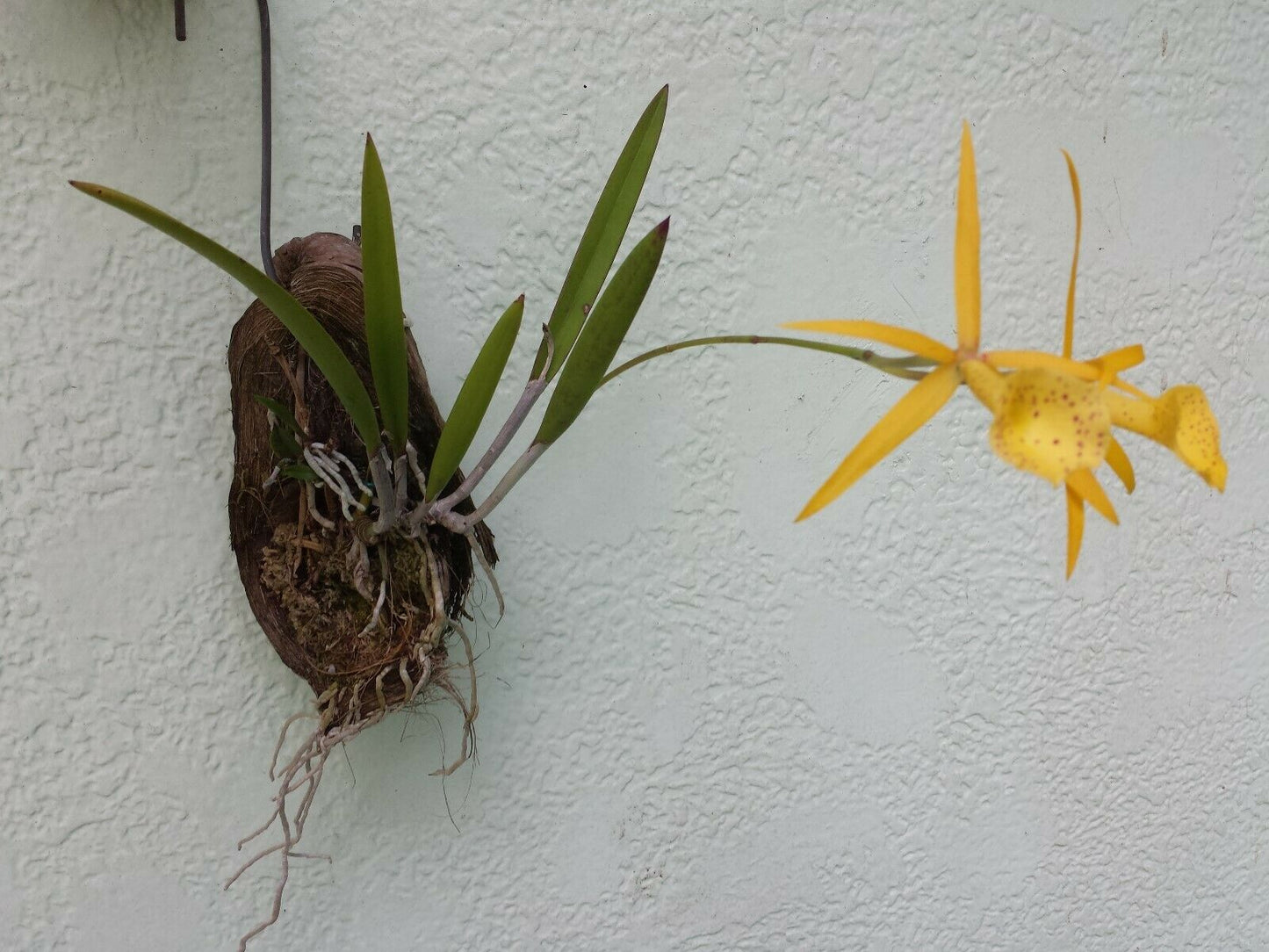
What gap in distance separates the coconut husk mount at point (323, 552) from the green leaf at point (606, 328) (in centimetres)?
18

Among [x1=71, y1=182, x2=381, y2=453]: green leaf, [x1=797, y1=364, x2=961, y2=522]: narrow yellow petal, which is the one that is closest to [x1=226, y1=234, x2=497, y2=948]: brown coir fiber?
[x1=71, y1=182, x2=381, y2=453]: green leaf

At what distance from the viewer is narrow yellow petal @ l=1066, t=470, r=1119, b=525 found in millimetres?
411

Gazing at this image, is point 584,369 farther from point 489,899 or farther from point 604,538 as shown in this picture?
point 489,899

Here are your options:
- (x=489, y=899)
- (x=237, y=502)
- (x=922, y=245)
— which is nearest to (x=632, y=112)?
(x=922, y=245)

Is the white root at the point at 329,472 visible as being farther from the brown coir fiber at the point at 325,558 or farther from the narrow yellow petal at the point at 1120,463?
the narrow yellow petal at the point at 1120,463

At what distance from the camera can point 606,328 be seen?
0.51 meters

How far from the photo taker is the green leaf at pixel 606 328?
0.49 metres

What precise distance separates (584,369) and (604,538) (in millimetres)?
350

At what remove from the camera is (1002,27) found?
35.0 inches

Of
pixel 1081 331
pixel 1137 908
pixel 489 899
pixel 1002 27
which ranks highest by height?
pixel 1002 27

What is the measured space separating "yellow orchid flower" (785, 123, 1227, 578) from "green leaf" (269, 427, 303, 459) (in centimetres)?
41

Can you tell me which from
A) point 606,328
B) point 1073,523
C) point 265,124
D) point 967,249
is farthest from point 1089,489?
point 265,124

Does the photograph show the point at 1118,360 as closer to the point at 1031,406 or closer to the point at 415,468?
the point at 1031,406

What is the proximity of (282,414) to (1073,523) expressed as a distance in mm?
513
